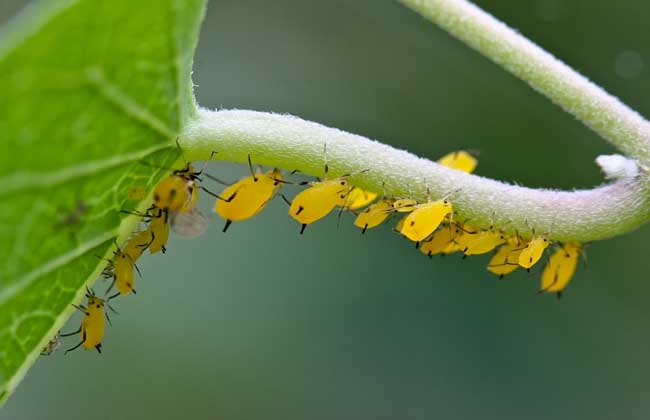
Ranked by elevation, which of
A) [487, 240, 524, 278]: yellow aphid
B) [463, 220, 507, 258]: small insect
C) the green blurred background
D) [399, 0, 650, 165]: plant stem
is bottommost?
[463, 220, 507, 258]: small insect

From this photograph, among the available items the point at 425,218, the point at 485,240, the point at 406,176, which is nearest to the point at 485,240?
the point at 485,240

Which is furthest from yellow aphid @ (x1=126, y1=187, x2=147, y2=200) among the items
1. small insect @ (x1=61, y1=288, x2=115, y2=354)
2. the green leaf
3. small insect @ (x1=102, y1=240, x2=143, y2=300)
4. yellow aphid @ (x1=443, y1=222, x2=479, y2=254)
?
small insect @ (x1=61, y1=288, x2=115, y2=354)

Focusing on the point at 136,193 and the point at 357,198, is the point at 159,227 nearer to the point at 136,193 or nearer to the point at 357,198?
the point at 136,193

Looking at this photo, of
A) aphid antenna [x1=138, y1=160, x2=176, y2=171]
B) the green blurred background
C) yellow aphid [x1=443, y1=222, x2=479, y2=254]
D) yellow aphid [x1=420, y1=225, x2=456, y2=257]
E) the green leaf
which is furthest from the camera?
the green blurred background

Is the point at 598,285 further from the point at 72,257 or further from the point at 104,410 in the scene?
the point at 72,257

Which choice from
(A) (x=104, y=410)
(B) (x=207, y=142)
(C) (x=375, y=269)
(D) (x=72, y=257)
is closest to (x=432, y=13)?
(B) (x=207, y=142)

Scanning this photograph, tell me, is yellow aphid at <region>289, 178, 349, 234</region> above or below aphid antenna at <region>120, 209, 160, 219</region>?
above

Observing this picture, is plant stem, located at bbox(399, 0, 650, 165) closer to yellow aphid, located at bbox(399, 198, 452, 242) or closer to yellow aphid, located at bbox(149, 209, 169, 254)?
yellow aphid, located at bbox(399, 198, 452, 242)

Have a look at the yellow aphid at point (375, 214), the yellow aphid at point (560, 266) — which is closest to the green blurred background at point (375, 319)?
the yellow aphid at point (560, 266)
